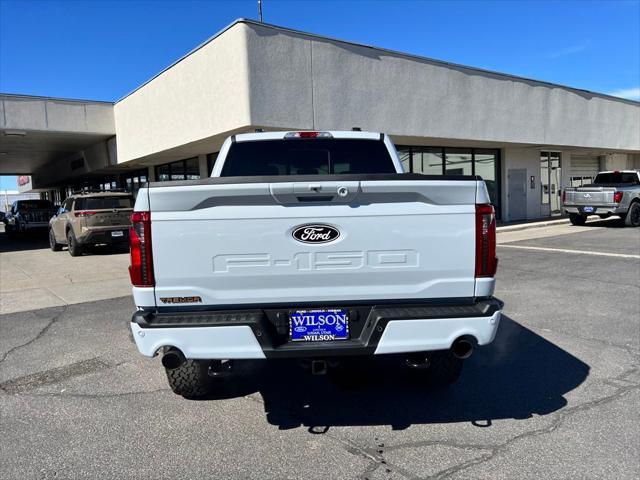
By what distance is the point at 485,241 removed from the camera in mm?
3193

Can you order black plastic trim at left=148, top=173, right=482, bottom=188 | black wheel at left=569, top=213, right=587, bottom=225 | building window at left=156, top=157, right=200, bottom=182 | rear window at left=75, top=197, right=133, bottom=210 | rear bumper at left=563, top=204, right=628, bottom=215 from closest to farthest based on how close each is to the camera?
1. black plastic trim at left=148, top=173, right=482, bottom=188
2. rear window at left=75, top=197, right=133, bottom=210
3. rear bumper at left=563, top=204, right=628, bottom=215
4. building window at left=156, top=157, right=200, bottom=182
5. black wheel at left=569, top=213, right=587, bottom=225

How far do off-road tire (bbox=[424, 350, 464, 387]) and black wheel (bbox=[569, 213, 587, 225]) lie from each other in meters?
17.8

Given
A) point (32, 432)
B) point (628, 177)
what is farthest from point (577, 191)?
point (32, 432)

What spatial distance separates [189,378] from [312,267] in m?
1.55

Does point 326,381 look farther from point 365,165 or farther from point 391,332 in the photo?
point 365,165

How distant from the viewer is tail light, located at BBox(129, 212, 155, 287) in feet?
10.0

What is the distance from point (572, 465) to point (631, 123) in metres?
26.6

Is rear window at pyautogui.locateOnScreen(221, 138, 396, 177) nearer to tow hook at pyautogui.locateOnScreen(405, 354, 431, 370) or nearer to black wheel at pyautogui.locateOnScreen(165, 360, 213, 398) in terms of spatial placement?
black wheel at pyautogui.locateOnScreen(165, 360, 213, 398)

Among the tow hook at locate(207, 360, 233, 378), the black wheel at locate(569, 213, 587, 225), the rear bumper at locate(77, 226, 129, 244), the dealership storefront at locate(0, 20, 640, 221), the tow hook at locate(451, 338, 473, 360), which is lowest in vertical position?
the black wheel at locate(569, 213, 587, 225)

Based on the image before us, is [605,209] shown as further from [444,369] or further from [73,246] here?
[73,246]

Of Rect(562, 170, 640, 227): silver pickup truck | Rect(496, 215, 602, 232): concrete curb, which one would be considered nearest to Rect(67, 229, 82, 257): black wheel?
Rect(496, 215, 602, 232): concrete curb

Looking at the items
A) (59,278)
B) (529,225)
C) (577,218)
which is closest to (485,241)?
(59,278)

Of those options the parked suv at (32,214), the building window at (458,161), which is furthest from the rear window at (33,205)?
the building window at (458,161)

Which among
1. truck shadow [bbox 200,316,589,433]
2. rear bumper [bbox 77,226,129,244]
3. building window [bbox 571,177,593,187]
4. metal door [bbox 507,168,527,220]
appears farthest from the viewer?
building window [bbox 571,177,593,187]
